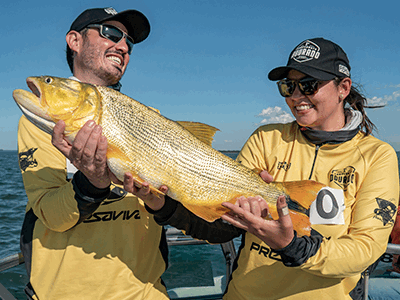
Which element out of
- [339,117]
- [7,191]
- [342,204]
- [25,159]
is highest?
[339,117]

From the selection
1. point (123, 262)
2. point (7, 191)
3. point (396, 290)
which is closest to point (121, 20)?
point (123, 262)

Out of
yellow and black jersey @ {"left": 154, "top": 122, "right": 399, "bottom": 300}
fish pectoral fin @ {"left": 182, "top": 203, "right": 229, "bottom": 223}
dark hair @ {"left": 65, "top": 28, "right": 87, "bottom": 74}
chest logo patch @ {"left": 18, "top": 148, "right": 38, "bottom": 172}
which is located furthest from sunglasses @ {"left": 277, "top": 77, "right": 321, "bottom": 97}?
chest logo patch @ {"left": 18, "top": 148, "right": 38, "bottom": 172}

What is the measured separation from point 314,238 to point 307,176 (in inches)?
25.7

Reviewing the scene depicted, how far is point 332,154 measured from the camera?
2818 mm

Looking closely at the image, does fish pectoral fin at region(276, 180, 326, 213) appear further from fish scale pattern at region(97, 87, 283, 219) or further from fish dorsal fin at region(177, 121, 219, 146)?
fish dorsal fin at region(177, 121, 219, 146)

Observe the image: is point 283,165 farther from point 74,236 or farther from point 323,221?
point 74,236

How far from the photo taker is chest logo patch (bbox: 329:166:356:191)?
2660 mm

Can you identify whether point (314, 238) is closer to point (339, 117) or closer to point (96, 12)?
point (339, 117)

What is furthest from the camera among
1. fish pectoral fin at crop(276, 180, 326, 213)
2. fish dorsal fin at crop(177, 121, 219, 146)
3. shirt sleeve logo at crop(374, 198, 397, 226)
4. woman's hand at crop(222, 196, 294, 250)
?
fish dorsal fin at crop(177, 121, 219, 146)

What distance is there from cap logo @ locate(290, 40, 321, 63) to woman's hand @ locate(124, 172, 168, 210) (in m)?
1.74

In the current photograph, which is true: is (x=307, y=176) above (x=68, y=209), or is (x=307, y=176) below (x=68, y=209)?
above

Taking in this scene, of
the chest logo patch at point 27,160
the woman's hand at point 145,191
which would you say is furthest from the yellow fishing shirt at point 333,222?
the chest logo patch at point 27,160

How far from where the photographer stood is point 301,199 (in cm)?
263

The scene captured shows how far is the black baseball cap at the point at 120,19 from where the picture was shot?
3.12 m
